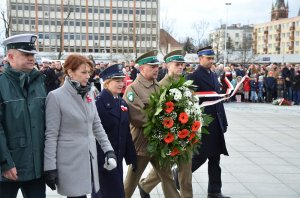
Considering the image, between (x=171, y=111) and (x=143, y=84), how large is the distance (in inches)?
21.8

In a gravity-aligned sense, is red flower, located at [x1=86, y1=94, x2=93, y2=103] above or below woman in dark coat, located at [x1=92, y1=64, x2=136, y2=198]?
above

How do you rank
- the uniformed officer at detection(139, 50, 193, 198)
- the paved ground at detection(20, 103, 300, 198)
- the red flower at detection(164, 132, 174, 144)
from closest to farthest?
the red flower at detection(164, 132, 174, 144)
the uniformed officer at detection(139, 50, 193, 198)
the paved ground at detection(20, 103, 300, 198)

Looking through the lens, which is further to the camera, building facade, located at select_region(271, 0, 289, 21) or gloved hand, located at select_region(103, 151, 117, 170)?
building facade, located at select_region(271, 0, 289, 21)

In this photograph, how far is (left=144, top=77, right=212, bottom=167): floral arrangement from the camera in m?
4.68

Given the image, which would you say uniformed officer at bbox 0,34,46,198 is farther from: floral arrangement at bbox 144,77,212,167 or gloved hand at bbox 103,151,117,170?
floral arrangement at bbox 144,77,212,167

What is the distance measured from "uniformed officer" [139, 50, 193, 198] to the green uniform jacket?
1.98 m

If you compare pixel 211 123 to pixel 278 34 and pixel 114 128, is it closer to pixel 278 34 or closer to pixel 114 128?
pixel 114 128

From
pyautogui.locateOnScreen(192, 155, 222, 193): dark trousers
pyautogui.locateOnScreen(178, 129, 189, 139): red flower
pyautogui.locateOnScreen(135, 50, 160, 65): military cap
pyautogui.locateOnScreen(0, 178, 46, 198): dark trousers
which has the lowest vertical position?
pyautogui.locateOnScreen(192, 155, 222, 193): dark trousers

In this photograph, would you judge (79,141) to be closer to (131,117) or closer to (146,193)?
(131,117)

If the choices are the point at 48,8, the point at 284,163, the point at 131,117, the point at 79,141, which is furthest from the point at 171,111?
the point at 48,8

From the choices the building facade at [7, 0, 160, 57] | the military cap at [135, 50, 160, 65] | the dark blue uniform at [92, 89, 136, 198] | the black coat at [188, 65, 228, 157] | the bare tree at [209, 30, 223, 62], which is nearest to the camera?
the dark blue uniform at [92, 89, 136, 198]

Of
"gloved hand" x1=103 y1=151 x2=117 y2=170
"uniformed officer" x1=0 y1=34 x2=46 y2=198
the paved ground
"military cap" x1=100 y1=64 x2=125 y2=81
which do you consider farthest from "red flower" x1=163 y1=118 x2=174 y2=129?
the paved ground

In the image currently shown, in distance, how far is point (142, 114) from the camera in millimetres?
4824

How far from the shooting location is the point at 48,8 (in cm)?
8631
